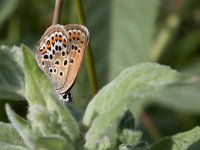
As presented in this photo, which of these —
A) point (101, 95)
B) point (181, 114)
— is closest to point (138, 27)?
point (181, 114)

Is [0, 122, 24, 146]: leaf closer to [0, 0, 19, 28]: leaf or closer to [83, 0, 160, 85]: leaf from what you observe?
[83, 0, 160, 85]: leaf

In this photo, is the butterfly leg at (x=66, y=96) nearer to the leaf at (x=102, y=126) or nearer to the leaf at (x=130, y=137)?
→ the leaf at (x=130, y=137)

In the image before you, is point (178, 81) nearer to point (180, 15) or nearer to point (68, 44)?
point (68, 44)

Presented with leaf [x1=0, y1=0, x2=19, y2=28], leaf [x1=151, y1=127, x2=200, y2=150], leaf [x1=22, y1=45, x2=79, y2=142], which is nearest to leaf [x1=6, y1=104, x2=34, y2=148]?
leaf [x1=22, y1=45, x2=79, y2=142]

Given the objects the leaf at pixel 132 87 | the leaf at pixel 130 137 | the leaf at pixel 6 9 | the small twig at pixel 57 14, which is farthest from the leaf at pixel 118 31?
the leaf at pixel 132 87

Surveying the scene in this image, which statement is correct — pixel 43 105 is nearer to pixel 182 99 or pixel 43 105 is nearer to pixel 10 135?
pixel 10 135

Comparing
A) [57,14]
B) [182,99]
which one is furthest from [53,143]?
[182,99]
